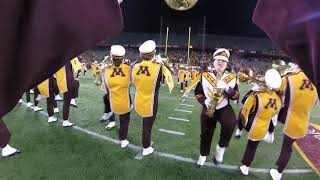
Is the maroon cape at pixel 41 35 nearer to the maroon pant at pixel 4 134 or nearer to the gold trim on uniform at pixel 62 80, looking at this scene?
the maroon pant at pixel 4 134

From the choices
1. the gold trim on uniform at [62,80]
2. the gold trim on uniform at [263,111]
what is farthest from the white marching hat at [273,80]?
the gold trim on uniform at [62,80]

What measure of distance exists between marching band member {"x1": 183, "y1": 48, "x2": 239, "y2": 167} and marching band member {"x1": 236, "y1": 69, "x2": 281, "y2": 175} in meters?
0.31

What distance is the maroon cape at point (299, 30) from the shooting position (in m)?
1.04

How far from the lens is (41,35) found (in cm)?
96

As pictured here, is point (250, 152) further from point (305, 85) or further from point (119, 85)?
point (119, 85)

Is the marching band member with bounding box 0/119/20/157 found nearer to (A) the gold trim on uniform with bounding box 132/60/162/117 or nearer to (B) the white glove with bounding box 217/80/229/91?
(A) the gold trim on uniform with bounding box 132/60/162/117

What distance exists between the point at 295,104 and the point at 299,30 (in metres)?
3.36

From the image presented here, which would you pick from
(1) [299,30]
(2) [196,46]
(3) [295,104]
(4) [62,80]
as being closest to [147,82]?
(3) [295,104]

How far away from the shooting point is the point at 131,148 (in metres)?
5.43

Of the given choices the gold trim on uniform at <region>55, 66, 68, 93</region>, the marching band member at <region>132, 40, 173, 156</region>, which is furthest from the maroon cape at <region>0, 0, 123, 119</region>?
the gold trim on uniform at <region>55, 66, 68, 93</region>

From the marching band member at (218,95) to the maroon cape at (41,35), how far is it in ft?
10.6

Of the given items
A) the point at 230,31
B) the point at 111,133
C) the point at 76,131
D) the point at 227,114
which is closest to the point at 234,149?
the point at 227,114

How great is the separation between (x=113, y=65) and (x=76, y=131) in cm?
182

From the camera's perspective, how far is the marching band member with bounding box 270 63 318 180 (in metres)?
4.08
